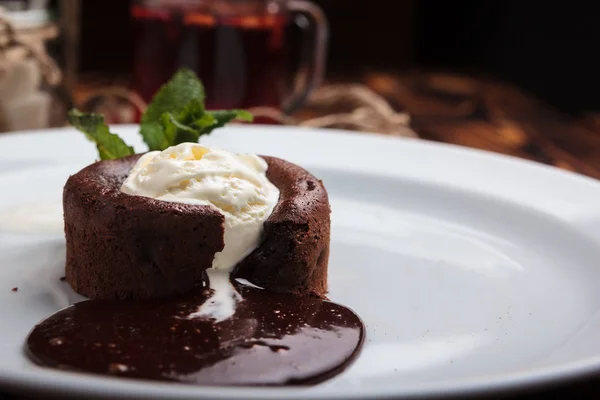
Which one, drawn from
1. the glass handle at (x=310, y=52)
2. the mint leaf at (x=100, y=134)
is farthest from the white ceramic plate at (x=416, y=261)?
the glass handle at (x=310, y=52)

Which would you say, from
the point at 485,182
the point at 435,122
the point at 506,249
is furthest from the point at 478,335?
the point at 435,122

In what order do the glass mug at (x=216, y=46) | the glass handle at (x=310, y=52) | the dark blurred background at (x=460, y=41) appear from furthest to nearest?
1. the dark blurred background at (x=460, y=41)
2. the glass handle at (x=310, y=52)
3. the glass mug at (x=216, y=46)

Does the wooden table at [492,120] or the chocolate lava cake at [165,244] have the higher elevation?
the chocolate lava cake at [165,244]

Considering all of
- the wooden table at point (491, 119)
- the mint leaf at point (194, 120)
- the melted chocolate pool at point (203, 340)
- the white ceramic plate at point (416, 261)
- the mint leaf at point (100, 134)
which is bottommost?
the wooden table at point (491, 119)

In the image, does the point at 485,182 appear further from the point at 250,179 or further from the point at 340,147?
the point at 250,179

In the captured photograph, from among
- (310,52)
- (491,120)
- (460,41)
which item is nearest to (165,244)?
(310,52)

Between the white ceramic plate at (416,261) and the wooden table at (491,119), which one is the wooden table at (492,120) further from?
the white ceramic plate at (416,261)
